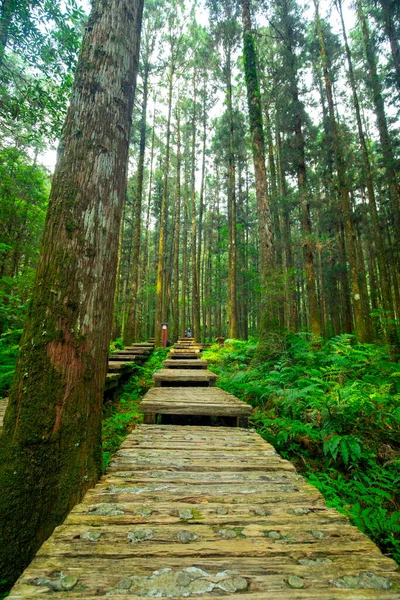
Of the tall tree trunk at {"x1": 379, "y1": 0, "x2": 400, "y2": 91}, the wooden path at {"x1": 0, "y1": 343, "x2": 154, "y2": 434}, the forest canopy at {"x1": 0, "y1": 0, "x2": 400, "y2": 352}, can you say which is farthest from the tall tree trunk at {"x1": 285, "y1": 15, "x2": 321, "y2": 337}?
the wooden path at {"x1": 0, "y1": 343, "x2": 154, "y2": 434}

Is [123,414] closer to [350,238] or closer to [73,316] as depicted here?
[73,316]

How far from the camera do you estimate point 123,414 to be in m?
4.93

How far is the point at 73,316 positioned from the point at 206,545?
5.29 feet

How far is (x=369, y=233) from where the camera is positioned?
20.3 metres

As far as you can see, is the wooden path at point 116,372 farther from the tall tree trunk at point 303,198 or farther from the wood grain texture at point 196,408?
the tall tree trunk at point 303,198

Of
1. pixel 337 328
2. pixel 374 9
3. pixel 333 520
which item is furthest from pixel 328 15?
pixel 333 520

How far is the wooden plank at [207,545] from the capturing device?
1000 millimetres

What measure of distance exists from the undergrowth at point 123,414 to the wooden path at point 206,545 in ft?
3.05

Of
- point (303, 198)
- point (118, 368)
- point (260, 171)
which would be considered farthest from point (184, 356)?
point (303, 198)

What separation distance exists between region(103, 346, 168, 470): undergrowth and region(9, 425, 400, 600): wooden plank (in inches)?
37.6

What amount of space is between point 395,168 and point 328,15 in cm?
902

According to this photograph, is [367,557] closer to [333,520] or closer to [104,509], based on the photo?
[333,520]

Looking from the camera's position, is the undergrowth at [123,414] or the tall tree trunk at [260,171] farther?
the tall tree trunk at [260,171]

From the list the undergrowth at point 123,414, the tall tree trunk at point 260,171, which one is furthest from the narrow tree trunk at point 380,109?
the undergrowth at point 123,414
